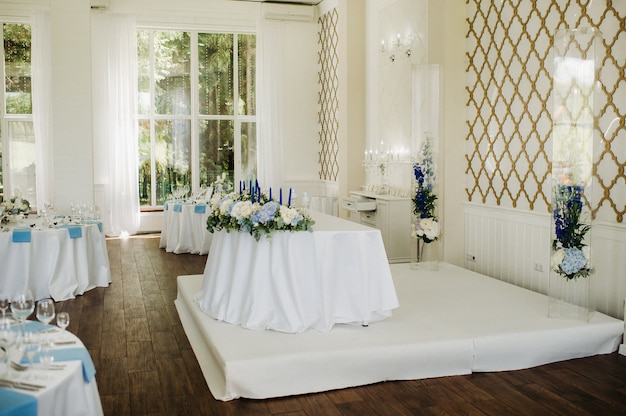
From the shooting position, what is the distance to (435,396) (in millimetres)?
3332

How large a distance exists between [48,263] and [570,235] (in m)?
4.26

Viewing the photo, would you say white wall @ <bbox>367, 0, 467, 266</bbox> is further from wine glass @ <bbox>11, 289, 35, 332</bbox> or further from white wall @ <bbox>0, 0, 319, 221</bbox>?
wine glass @ <bbox>11, 289, 35, 332</bbox>

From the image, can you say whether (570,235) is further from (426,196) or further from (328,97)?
(328,97)

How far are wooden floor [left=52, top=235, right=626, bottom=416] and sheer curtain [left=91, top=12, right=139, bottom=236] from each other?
512 centimetres

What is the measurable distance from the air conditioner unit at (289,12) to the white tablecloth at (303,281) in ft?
21.4

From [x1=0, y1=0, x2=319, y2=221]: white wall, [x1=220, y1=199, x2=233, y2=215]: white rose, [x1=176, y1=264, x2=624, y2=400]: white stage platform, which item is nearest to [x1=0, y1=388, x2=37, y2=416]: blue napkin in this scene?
[x1=176, y1=264, x2=624, y2=400]: white stage platform

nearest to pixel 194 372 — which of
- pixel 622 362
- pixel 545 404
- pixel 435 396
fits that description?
pixel 435 396

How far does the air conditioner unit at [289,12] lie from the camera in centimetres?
977

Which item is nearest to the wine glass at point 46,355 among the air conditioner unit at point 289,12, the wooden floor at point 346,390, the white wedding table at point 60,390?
the white wedding table at point 60,390

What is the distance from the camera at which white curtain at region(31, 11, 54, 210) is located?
904 cm

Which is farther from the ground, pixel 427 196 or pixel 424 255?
pixel 427 196

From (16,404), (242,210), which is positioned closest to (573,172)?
(242,210)

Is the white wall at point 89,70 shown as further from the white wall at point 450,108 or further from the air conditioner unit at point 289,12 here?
the white wall at point 450,108

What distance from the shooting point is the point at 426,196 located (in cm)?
573
